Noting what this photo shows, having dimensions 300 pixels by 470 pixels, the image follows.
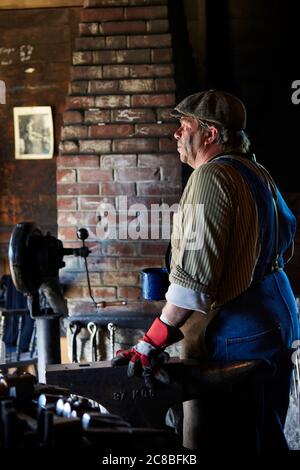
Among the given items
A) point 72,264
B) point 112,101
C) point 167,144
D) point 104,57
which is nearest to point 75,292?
point 72,264

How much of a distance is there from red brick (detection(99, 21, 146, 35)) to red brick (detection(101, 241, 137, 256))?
3.54ft

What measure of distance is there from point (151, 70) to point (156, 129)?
30cm

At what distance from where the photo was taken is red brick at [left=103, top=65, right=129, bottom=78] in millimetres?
3143

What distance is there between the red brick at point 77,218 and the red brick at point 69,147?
31 cm

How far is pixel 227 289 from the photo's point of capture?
2.06 meters

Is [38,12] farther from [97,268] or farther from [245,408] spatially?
[245,408]

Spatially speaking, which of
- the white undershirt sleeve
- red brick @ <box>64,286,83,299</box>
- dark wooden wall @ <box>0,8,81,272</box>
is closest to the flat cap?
the white undershirt sleeve

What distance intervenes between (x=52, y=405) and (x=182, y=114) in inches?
47.1

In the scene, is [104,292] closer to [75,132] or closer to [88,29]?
[75,132]

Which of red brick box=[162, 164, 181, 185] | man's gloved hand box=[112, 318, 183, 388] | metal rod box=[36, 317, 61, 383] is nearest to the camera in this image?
man's gloved hand box=[112, 318, 183, 388]

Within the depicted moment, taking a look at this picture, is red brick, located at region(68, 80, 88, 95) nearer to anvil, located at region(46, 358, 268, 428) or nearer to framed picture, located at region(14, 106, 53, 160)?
framed picture, located at region(14, 106, 53, 160)

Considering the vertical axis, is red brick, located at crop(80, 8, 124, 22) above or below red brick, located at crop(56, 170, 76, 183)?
above

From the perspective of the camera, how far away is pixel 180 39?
3.55m

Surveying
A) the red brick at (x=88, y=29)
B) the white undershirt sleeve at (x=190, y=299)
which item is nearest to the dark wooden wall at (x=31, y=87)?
the red brick at (x=88, y=29)
